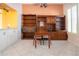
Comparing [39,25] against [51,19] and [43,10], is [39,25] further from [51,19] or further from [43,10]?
[43,10]

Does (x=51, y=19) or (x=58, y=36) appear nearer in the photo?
(x=58, y=36)

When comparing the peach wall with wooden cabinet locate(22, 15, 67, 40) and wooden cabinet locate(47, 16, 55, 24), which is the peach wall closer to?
wooden cabinet locate(22, 15, 67, 40)

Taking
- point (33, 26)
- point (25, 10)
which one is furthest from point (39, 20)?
point (25, 10)

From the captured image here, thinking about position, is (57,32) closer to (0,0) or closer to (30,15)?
(30,15)

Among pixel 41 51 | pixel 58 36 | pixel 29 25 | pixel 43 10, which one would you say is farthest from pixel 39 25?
pixel 41 51

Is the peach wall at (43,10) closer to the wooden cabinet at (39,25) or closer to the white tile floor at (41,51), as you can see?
the wooden cabinet at (39,25)

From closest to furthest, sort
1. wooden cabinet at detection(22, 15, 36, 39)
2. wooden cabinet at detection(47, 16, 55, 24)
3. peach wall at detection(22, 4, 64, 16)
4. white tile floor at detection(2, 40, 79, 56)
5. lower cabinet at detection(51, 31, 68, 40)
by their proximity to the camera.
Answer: white tile floor at detection(2, 40, 79, 56) < lower cabinet at detection(51, 31, 68, 40) < wooden cabinet at detection(47, 16, 55, 24) < wooden cabinet at detection(22, 15, 36, 39) < peach wall at detection(22, 4, 64, 16)

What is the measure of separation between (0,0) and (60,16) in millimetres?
9381

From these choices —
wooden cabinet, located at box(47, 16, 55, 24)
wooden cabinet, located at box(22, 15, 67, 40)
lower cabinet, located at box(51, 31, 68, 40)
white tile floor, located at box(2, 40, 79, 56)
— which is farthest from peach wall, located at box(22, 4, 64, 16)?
white tile floor, located at box(2, 40, 79, 56)

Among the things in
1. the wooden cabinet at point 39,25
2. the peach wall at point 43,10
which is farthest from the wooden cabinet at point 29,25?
the peach wall at point 43,10

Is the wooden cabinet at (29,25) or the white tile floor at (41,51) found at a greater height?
the wooden cabinet at (29,25)

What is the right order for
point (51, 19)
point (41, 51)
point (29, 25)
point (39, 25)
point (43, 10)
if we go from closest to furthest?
1. point (41, 51)
2. point (51, 19)
3. point (29, 25)
4. point (39, 25)
5. point (43, 10)

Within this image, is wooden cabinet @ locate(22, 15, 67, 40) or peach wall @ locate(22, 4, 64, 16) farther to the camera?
peach wall @ locate(22, 4, 64, 16)

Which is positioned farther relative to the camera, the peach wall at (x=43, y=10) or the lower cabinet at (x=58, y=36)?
the peach wall at (x=43, y=10)
